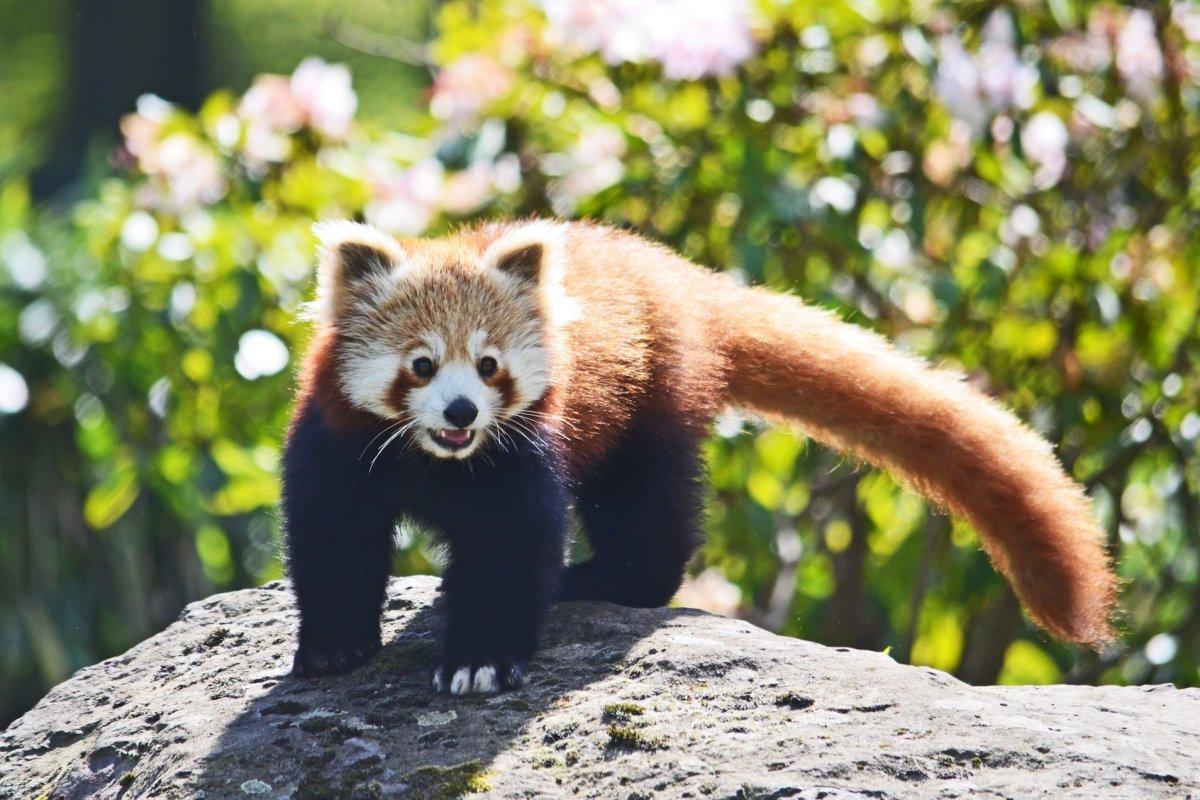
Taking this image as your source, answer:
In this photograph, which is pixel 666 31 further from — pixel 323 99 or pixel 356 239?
pixel 356 239

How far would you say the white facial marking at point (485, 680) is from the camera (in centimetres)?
303

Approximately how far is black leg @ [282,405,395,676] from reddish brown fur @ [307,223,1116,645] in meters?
0.22

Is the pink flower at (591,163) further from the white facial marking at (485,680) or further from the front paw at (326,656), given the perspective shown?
the white facial marking at (485,680)

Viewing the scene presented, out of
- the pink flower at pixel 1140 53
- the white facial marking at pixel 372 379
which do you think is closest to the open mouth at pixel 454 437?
the white facial marking at pixel 372 379

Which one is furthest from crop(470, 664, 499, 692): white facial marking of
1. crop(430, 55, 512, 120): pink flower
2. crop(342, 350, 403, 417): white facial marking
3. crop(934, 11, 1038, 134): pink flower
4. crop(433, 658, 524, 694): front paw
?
crop(934, 11, 1038, 134): pink flower

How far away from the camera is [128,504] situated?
18.0 feet

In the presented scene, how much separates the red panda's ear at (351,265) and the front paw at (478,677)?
0.85 meters

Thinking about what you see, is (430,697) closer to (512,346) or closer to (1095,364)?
(512,346)

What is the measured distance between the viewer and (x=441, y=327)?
10.7ft

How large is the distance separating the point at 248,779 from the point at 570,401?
1.14m

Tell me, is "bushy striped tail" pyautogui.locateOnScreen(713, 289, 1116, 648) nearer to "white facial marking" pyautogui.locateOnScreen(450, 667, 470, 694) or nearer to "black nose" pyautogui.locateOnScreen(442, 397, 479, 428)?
"black nose" pyautogui.locateOnScreen(442, 397, 479, 428)

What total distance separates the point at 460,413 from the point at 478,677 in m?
0.53

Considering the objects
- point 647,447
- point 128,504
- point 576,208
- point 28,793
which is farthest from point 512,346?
point 128,504

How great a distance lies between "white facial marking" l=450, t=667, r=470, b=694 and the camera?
3.04 m
